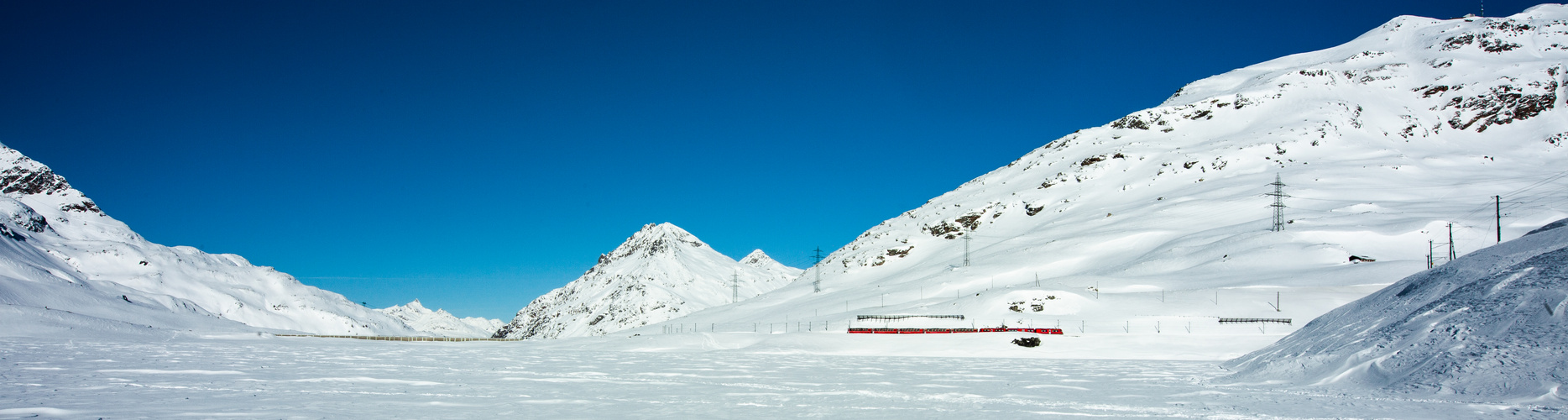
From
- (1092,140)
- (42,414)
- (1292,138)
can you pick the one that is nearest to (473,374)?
(42,414)

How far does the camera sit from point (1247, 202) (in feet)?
362

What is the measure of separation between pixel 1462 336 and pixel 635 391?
65.7 feet

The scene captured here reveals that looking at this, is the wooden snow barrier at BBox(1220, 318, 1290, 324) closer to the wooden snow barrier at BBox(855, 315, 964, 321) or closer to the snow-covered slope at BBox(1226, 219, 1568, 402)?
the wooden snow barrier at BBox(855, 315, 964, 321)

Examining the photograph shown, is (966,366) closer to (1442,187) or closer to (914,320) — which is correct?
(914,320)

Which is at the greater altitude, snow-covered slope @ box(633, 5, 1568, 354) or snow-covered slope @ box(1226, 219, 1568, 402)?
snow-covered slope @ box(633, 5, 1568, 354)

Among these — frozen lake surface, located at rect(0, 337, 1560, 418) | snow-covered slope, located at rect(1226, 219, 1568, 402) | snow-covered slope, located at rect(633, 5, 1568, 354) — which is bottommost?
frozen lake surface, located at rect(0, 337, 1560, 418)

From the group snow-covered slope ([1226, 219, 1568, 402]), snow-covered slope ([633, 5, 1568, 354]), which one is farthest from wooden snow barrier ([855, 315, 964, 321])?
snow-covered slope ([1226, 219, 1568, 402])

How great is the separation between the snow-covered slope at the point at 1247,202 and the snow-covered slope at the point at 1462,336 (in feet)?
59.1

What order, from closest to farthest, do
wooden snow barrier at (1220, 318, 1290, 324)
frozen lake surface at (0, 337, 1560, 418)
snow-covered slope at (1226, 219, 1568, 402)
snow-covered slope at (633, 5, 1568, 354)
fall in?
frozen lake surface at (0, 337, 1560, 418)
snow-covered slope at (1226, 219, 1568, 402)
wooden snow barrier at (1220, 318, 1290, 324)
snow-covered slope at (633, 5, 1568, 354)

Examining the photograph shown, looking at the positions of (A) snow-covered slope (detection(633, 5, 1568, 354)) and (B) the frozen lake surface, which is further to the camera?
(A) snow-covered slope (detection(633, 5, 1568, 354))

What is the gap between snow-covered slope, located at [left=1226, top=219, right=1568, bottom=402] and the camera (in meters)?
16.5

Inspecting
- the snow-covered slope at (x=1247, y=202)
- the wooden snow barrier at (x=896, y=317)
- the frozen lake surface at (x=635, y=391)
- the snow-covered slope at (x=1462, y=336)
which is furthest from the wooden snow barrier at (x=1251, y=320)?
the snow-covered slope at (x=1462, y=336)

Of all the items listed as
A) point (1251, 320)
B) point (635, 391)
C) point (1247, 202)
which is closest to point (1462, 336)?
point (635, 391)

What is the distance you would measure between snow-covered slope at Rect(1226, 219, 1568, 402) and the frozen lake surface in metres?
1.10
